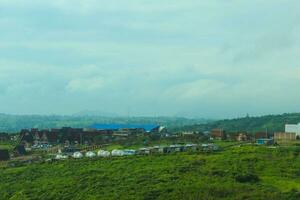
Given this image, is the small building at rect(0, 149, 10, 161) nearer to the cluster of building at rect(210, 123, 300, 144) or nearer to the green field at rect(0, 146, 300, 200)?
the green field at rect(0, 146, 300, 200)

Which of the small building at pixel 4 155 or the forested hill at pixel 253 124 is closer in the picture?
the small building at pixel 4 155

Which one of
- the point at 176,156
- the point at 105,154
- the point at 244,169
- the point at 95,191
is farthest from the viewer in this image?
the point at 105,154

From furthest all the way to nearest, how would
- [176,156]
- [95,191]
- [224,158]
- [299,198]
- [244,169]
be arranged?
[176,156] → [224,158] → [244,169] → [95,191] → [299,198]

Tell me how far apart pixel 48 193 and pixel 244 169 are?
1565 centimetres

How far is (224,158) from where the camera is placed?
1897 inches

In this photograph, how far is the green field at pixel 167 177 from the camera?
3819cm

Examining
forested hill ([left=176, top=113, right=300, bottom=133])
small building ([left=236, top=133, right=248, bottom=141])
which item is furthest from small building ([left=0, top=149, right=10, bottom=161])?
forested hill ([left=176, top=113, right=300, bottom=133])

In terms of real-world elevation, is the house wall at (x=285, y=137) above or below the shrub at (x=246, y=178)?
above

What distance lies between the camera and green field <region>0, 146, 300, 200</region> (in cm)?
3819

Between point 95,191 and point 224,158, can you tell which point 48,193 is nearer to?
point 95,191

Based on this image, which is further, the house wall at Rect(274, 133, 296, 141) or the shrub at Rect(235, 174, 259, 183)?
the house wall at Rect(274, 133, 296, 141)

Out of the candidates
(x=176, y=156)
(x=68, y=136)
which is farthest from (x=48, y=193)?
(x=68, y=136)

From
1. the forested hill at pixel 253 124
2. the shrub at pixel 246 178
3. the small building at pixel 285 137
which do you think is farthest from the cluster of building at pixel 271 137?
the forested hill at pixel 253 124

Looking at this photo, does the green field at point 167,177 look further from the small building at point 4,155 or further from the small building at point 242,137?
the small building at point 242,137
